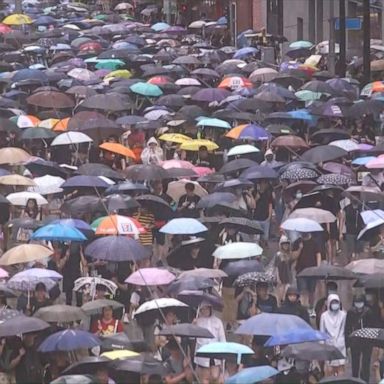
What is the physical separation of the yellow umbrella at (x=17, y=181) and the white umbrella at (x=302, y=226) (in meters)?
3.99

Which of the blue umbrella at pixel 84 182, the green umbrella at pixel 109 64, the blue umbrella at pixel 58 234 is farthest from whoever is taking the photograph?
the green umbrella at pixel 109 64

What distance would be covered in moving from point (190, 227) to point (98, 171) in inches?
137

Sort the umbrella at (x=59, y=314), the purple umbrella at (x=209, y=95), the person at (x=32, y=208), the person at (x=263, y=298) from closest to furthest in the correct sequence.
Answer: the umbrella at (x=59, y=314), the person at (x=263, y=298), the person at (x=32, y=208), the purple umbrella at (x=209, y=95)

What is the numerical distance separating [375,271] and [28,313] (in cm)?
355

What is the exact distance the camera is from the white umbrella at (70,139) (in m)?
22.8

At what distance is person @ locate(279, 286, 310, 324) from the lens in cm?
1435

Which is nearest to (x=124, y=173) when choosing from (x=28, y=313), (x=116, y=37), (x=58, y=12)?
(x=28, y=313)

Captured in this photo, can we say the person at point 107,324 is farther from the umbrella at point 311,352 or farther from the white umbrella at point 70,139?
the white umbrella at point 70,139

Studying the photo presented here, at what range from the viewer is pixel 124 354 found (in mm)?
12375

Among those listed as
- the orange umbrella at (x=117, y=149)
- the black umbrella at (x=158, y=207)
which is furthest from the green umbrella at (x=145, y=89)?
the black umbrella at (x=158, y=207)

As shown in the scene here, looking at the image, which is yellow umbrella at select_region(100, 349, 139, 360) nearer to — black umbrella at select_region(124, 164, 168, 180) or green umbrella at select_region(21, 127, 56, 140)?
black umbrella at select_region(124, 164, 168, 180)

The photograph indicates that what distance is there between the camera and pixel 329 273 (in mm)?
15359

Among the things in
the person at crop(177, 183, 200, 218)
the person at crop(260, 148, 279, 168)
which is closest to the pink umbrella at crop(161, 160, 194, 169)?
the person at crop(260, 148, 279, 168)

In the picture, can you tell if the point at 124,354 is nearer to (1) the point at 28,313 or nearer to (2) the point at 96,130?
(1) the point at 28,313
